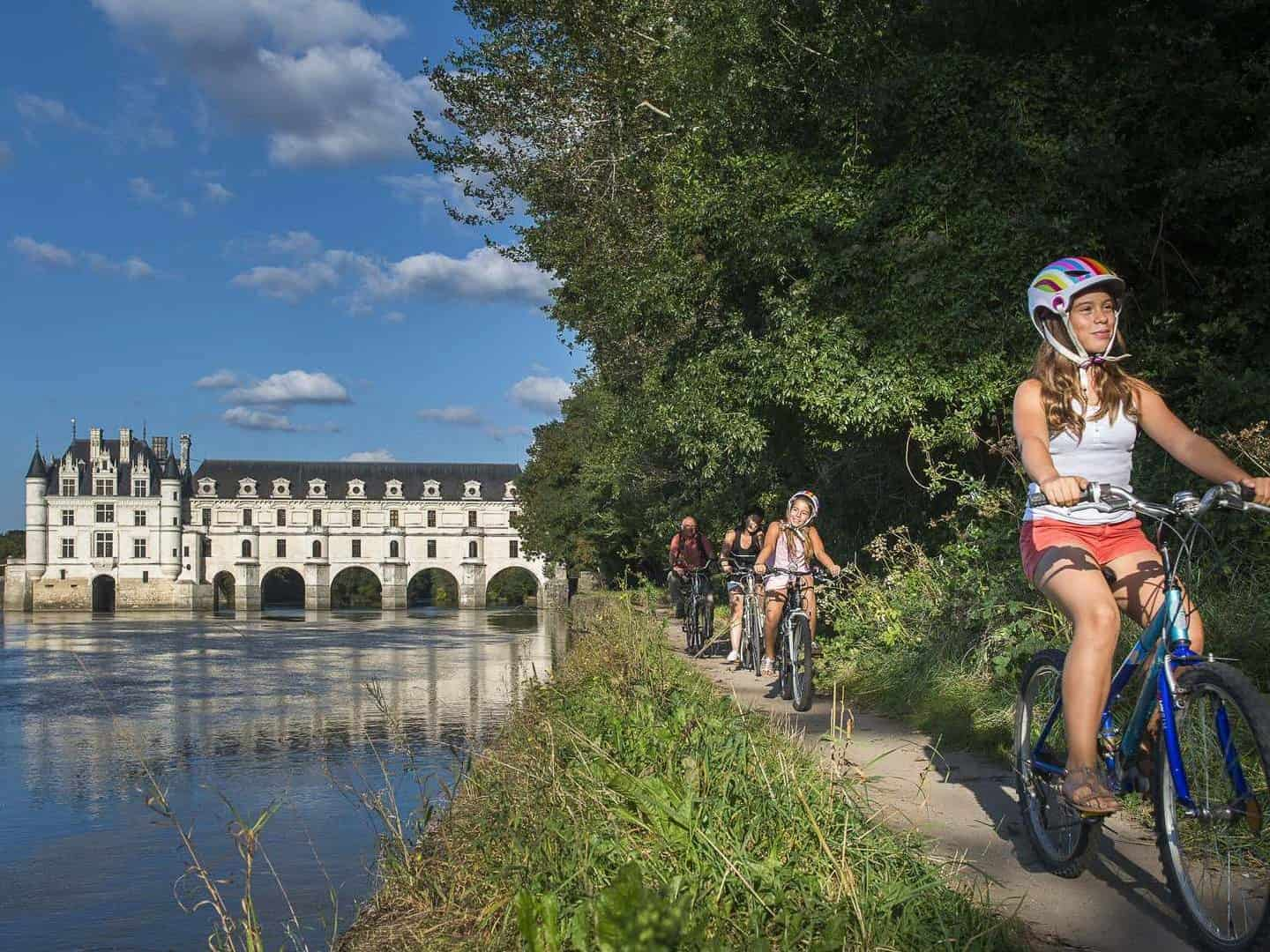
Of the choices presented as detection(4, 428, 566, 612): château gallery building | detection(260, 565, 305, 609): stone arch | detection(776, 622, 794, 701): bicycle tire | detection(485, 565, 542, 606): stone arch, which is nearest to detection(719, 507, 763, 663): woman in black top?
detection(776, 622, 794, 701): bicycle tire

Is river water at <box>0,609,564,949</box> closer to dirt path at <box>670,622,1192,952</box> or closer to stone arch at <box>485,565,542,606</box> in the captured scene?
dirt path at <box>670,622,1192,952</box>

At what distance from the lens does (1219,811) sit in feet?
11.4

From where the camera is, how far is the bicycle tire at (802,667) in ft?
30.3

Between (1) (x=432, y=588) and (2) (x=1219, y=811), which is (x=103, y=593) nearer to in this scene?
(1) (x=432, y=588)

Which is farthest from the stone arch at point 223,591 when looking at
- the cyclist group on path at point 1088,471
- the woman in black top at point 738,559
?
the cyclist group on path at point 1088,471

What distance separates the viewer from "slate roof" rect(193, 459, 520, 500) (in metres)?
116

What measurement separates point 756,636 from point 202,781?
5952 mm

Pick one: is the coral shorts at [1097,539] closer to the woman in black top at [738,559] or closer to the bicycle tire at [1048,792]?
the bicycle tire at [1048,792]

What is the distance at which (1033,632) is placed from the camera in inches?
304

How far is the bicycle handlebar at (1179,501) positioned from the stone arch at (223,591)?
364 ft

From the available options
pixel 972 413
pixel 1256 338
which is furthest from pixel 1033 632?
pixel 1256 338

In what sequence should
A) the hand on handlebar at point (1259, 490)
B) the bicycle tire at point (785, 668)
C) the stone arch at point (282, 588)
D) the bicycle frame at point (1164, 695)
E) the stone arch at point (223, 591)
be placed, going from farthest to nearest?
the stone arch at point (282, 588) < the stone arch at point (223, 591) < the bicycle tire at point (785, 668) < the hand on handlebar at point (1259, 490) < the bicycle frame at point (1164, 695)

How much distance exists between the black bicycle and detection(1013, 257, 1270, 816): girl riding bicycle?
1225 centimetres

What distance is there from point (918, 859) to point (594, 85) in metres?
19.3
